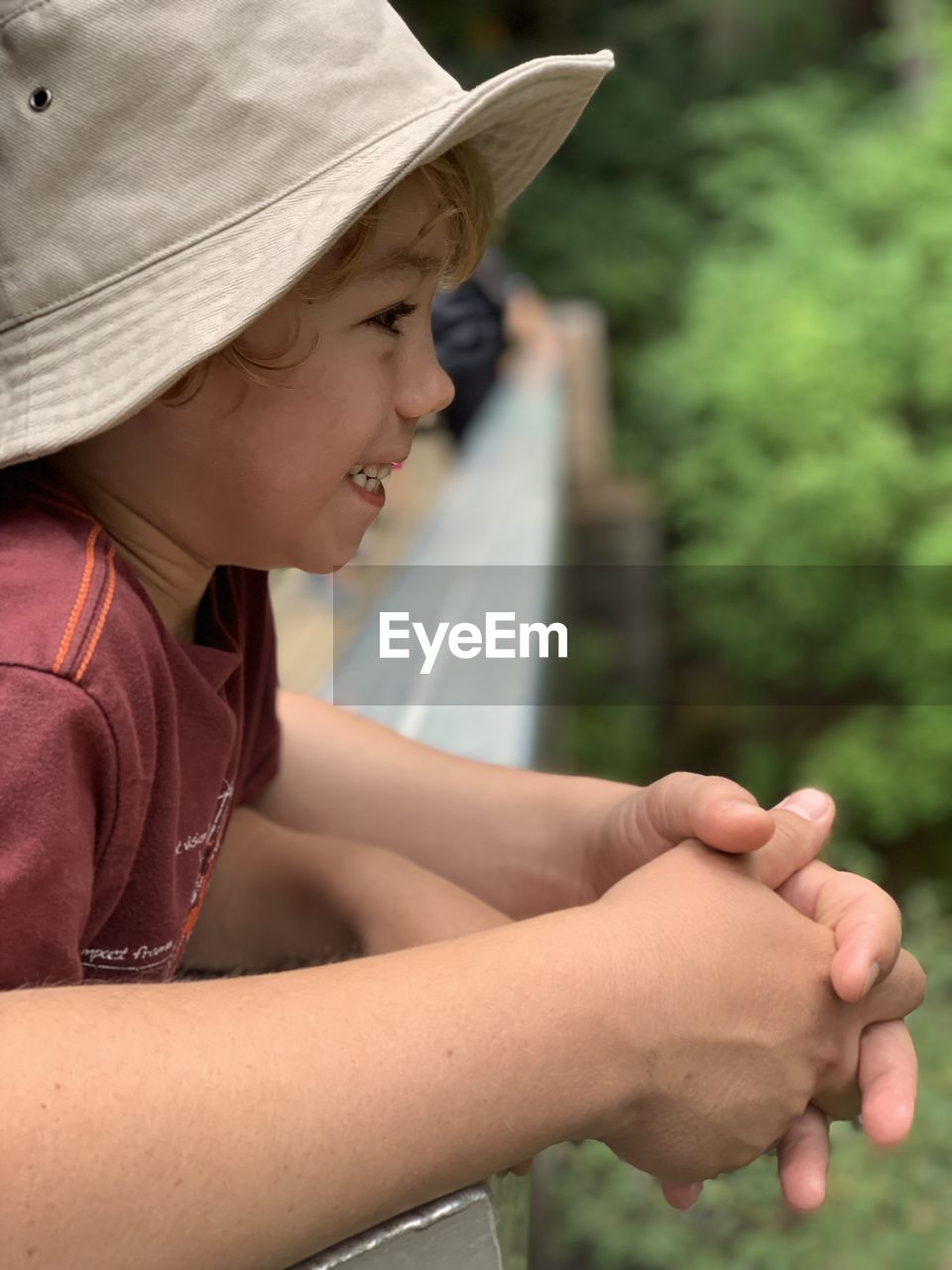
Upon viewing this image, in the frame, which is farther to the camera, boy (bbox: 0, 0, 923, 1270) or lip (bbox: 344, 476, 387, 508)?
lip (bbox: 344, 476, 387, 508)

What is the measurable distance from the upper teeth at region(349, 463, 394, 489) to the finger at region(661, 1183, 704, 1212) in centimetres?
46

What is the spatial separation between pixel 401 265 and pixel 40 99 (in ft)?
0.73

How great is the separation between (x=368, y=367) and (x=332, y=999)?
0.39m

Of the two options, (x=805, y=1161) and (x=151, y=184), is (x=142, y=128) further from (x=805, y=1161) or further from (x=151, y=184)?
(x=805, y=1161)

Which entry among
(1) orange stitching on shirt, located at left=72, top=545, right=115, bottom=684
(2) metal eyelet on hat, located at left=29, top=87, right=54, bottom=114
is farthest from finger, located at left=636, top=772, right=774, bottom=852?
(2) metal eyelet on hat, located at left=29, top=87, right=54, bottom=114

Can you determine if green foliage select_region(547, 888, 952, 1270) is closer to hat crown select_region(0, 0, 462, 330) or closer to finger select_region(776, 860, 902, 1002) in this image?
finger select_region(776, 860, 902, 1002)

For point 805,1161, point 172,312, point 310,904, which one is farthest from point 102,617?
point 805,1161

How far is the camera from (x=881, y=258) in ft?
17.0

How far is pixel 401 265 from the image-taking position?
34.4 inches

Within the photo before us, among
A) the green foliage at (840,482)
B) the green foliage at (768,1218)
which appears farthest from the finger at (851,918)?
the green foliage at (840,482)

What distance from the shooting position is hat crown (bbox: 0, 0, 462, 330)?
2.49 ft

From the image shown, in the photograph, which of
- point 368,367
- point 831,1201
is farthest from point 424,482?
point 368,367

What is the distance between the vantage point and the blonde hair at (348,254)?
2.71ft

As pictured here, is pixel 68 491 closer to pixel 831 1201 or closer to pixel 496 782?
pixel 496 782
